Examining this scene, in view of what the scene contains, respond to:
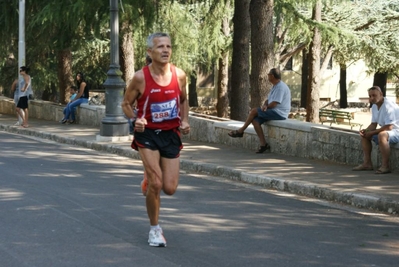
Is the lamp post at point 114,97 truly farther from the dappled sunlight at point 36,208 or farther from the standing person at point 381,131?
the dappled sunlight at point 36,208

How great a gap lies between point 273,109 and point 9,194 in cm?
603

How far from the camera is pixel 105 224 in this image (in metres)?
8.57

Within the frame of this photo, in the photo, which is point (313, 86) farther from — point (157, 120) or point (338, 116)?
point (157, 120)

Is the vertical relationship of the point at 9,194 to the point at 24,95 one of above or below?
below

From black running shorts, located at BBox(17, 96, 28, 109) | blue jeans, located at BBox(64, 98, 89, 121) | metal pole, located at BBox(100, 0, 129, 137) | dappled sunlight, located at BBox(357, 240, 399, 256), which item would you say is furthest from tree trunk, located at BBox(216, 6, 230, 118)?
dappled sunlight, located at BBox(357, 240, 399, 256)

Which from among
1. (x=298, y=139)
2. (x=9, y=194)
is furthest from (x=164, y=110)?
(x=298, y=139)

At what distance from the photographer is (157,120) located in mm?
7559

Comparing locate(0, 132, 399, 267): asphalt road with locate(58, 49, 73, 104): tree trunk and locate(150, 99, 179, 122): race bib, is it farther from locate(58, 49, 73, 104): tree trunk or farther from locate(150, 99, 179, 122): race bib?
locate(58, 49, 73, 104): tree trunk

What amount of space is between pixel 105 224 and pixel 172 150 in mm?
1419

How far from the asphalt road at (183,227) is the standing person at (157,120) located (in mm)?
536

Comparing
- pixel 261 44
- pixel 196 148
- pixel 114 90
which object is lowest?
pixel 196 148

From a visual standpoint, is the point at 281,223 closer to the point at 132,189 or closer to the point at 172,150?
the point at 172,150

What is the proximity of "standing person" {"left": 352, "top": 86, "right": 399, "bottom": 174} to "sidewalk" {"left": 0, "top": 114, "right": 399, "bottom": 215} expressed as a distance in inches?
10.2

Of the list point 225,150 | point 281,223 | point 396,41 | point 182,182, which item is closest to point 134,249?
point 281,223
